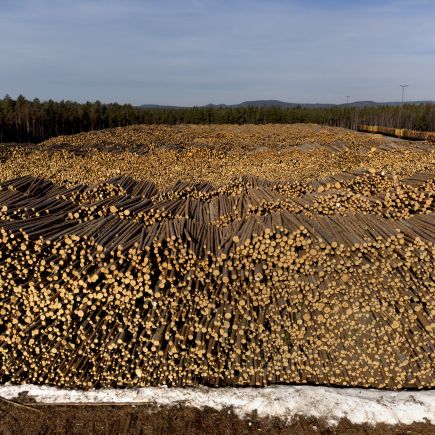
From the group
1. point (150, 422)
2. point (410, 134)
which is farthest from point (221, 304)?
point (410, 134)

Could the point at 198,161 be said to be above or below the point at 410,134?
below

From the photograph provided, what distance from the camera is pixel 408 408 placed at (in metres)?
4.88

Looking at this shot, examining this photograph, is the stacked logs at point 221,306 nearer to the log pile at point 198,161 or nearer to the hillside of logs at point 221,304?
the hillside of logs at point 221,304

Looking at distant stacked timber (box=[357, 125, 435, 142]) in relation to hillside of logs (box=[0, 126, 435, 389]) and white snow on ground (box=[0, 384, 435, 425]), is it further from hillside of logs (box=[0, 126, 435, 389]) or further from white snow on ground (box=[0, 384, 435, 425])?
white snow on ground (box=[0, 384, 435, 425])

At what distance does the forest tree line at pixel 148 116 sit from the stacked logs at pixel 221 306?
119 ft

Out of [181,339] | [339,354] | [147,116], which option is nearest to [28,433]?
[181,339]

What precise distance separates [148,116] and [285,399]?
51270 millimetres

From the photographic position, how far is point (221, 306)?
554 cm

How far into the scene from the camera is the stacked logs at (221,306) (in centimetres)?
535

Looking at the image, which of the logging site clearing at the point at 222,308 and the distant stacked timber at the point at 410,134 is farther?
the distant stacked timber at the point at 410,134

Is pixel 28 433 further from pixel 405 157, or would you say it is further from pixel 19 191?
pixel 405 157

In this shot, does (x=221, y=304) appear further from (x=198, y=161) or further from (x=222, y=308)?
(x=198, y=161)

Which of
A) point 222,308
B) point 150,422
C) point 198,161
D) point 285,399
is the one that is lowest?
point 150,422

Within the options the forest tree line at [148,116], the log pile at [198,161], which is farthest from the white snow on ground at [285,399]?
the forest tree line at [148,116]
